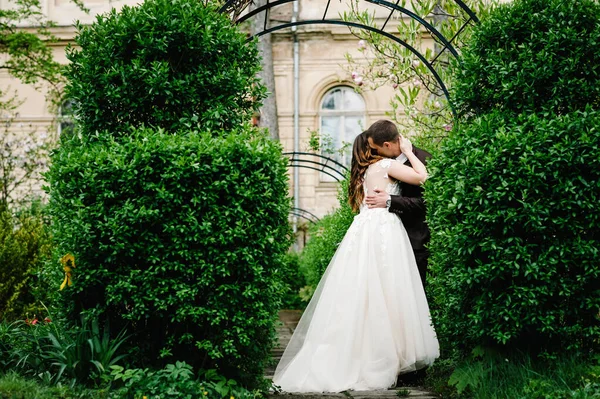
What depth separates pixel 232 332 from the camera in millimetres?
4344

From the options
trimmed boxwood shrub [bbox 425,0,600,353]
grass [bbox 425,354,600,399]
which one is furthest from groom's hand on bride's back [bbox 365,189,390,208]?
grass [bbox 425,354,600,399]

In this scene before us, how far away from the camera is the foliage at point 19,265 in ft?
27.6

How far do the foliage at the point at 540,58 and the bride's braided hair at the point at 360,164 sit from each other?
4.23 ft

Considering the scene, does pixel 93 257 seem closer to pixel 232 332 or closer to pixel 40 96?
pixel 232 332

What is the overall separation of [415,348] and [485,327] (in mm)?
1063

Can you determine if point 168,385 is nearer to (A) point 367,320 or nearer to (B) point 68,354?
(B) point 68,354

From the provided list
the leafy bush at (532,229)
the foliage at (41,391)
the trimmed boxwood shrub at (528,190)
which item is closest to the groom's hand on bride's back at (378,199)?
the trimmed boxwood shrub at (528,190)

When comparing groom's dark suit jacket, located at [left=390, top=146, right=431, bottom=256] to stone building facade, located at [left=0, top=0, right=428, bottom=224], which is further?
stone building facade, located at [left=0, top=0, right=428, bottom=224]

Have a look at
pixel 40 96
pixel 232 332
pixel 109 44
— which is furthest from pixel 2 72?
pixel 232 332

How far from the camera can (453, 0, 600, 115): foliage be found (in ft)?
15.3

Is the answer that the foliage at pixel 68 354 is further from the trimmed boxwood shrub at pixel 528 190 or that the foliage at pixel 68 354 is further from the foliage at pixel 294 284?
the foliage at pixel 294 284

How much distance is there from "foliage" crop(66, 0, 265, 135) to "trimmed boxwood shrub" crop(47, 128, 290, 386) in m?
0.56

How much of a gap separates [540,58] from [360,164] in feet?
6.32

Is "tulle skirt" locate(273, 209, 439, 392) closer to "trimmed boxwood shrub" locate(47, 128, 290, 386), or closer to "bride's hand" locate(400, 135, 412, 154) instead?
"bride's hand" locate(400, 135, 412, 154)
